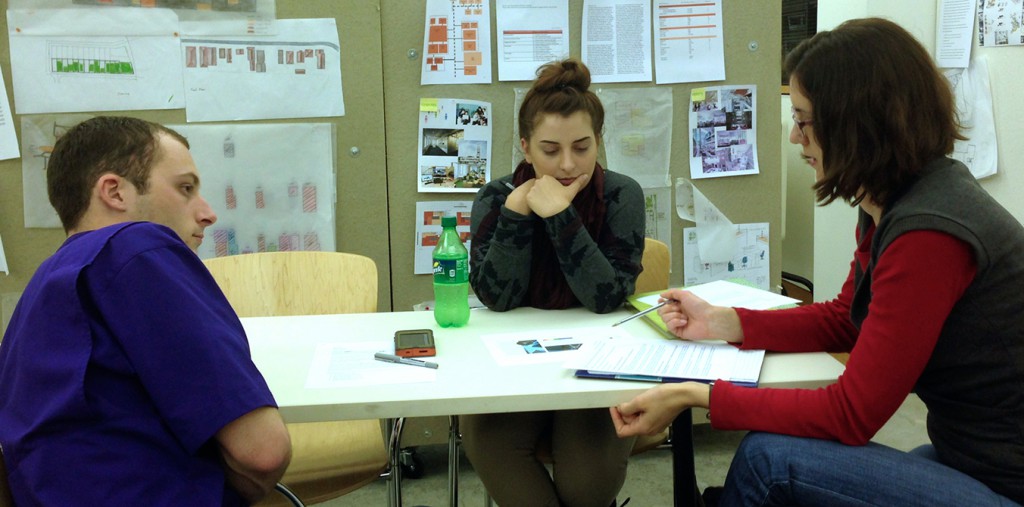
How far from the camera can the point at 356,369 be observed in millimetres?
1377

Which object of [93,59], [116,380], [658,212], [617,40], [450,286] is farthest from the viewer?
[658,212]

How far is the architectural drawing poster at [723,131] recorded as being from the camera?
262 centimetres

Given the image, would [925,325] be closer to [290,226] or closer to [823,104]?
[823,104]

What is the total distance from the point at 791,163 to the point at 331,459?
2.71m

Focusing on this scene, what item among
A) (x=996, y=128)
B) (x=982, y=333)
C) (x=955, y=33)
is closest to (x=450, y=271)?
(x=982, y=333)

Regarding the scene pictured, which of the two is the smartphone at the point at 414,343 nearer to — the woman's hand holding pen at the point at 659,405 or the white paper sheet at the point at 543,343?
the white paper sheet at the point at 543,343

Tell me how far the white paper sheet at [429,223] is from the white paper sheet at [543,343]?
1.02m

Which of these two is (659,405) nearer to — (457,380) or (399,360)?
(457,380)

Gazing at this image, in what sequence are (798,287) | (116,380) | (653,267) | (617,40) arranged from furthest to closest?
(798,287), (617,40), (653,267), (116,380)

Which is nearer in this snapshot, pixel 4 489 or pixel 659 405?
pixel 4 489

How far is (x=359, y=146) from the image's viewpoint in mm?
2494

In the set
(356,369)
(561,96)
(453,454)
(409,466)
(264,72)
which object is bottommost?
(409,466)

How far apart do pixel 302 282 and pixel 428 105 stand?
2.46 feet

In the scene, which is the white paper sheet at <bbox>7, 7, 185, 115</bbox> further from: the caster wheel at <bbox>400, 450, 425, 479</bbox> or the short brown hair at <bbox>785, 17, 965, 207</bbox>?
the short brown hair at <bbox>785, 17, 965, 207</bbox>
